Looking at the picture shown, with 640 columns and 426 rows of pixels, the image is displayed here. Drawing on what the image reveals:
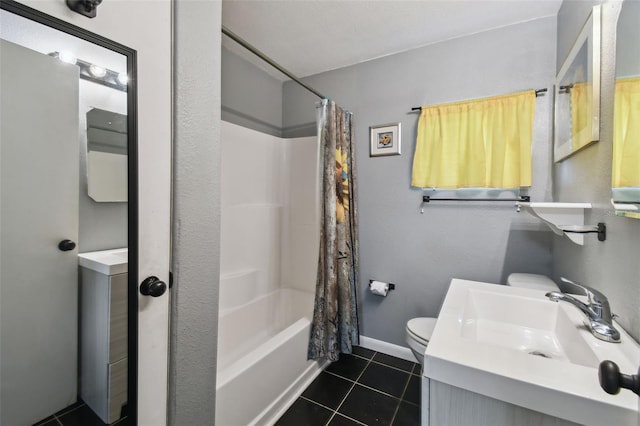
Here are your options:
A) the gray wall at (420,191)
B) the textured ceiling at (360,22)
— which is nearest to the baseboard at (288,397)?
the gray wall at (420,191)

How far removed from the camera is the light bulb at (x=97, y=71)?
0.75 m

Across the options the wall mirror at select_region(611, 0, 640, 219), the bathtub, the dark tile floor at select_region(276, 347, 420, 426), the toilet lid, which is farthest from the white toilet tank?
the bathtub

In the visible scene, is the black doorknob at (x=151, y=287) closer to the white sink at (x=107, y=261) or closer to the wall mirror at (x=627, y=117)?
the white sink at (x=107, y=261)

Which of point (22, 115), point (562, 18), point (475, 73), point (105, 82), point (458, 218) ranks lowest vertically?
point (458, 218)

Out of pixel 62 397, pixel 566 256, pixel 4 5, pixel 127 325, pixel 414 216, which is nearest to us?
pixel 4 5

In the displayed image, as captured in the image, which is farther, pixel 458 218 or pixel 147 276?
pixel 458 218

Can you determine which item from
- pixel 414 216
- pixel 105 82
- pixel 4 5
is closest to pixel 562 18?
pixel 414 216

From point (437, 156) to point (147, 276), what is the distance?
200 centimetres

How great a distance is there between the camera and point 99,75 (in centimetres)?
76

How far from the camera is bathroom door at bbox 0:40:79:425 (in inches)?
24.1

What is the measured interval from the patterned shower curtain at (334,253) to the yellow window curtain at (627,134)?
1.42m

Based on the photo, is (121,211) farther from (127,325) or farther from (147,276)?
(127,325)

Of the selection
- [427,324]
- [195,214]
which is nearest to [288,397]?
[427,324]

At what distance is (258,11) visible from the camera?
5.71ft
